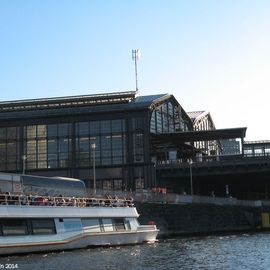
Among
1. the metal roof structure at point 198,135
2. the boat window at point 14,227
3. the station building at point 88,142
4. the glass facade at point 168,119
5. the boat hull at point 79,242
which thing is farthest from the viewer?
the glass facade at point 168,119

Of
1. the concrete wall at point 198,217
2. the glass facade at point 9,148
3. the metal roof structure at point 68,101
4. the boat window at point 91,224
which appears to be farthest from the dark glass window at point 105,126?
the boat window at point 91,224

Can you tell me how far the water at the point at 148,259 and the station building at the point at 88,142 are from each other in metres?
66.6

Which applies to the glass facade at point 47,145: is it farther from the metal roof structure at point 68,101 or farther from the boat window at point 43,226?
the boat window at point 43,226

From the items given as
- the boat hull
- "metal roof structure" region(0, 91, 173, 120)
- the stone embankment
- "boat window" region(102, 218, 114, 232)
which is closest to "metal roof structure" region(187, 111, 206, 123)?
"metal roof structure" region(0, 91, 173, 120)

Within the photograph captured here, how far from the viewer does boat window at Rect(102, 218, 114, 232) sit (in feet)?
170

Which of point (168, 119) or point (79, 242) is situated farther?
point (168, 119)

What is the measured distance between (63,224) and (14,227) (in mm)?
5462

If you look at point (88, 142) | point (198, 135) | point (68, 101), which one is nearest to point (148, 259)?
point (88, 142)

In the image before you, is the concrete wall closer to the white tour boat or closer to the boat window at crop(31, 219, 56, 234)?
the white tour boat

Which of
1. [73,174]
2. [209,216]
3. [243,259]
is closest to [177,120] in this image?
[73,174]

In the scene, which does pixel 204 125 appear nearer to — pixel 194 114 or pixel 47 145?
pixel 194 114

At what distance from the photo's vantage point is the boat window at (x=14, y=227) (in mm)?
41812

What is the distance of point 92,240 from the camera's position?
163 feet

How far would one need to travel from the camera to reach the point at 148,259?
39.4 metres
